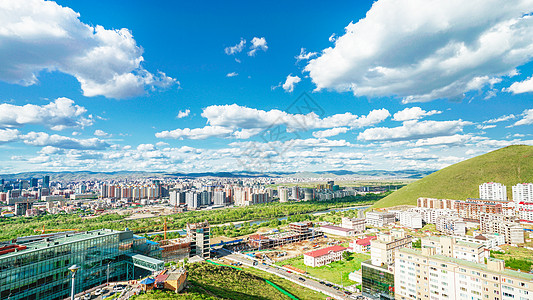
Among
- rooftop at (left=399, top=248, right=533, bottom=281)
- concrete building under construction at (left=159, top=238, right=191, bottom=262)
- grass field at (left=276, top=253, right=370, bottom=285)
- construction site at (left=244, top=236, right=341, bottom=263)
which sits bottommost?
construction site at (left=244, top=236, right=341, bottom=263)

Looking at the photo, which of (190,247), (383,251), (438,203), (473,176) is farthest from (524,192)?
(190,247)

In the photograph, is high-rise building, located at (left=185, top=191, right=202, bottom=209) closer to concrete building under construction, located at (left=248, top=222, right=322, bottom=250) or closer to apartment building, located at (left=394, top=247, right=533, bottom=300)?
concrete building under construction, located at (left=248, top=222, right=322, bottom=250)

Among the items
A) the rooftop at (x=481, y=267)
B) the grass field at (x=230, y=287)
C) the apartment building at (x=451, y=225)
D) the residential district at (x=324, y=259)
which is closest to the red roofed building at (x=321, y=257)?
the residential district at (x=324, y=259)

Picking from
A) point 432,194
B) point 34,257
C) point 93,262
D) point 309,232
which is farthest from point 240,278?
point 432,194

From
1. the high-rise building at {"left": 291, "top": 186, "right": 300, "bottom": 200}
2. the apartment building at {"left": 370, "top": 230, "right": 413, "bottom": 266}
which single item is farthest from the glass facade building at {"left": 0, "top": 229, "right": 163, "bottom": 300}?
the high-rise building at {"left": 291, "top": 186, "right": 300, "bottom": 200}

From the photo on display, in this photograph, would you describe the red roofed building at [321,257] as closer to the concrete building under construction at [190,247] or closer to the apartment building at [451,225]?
the concrete building under construction at [190,247]

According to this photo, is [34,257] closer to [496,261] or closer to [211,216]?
[496,261]
